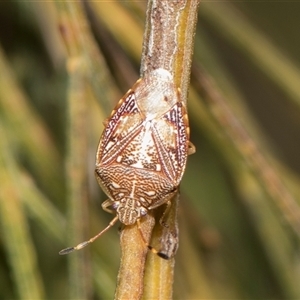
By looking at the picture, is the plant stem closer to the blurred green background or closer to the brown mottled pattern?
the brown mottled pattern

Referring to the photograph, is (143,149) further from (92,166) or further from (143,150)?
(92,166)

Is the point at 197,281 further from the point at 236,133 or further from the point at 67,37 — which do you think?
the point at 67,37

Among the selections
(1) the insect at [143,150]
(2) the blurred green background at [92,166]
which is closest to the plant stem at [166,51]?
(1) the insect at [143,150]

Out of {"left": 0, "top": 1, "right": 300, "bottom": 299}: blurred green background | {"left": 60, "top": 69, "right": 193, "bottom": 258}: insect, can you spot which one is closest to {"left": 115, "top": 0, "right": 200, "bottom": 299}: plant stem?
{"left": 60, "top": 69, "right": 193, "bottom": 258}: insect

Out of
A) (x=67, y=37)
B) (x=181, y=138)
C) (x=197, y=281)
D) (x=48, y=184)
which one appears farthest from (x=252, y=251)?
(x=67, y=37)

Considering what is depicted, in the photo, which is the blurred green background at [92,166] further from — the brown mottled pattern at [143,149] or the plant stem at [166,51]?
the plant stem at [166,51]

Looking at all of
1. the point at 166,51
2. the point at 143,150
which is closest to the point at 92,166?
the point at 143,150
